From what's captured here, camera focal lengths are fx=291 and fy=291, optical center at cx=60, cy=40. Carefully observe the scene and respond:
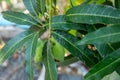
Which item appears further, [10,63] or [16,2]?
A: [16,2]

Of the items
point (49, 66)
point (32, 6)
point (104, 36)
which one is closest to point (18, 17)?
point (32, 6)

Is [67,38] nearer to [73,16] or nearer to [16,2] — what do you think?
[73,16]

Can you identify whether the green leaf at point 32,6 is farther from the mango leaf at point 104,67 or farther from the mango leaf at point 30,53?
the mango leaf at point 104,67

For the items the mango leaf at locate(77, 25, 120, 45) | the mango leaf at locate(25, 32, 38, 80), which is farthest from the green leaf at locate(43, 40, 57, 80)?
the mango leaf at locate(77, 25, 120, 45)

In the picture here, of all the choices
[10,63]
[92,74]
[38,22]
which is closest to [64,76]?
[10,63]

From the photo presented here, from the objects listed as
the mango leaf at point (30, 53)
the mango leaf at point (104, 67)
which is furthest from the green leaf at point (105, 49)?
the mango leaf at point (30, 53)

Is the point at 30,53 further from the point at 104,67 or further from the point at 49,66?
the point at 104,67

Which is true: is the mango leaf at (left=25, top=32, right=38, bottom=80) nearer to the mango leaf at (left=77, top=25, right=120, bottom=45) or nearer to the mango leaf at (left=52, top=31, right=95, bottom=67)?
the mango leaf at (left=52, top=31, right=95, bottom=67)
